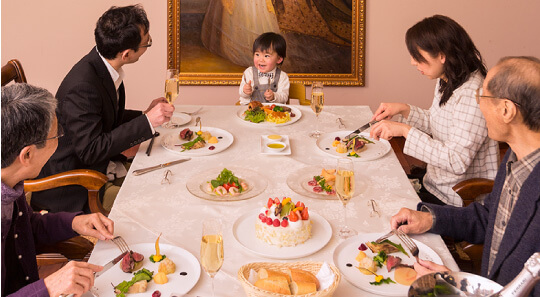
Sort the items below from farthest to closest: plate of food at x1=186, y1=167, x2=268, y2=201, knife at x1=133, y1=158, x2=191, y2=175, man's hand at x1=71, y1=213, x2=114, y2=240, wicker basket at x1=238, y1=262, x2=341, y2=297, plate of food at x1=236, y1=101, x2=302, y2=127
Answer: plate of food at x1=236, y1=101, x2=302, y2=127, knife at x1=133, y1=158, x2=191, y2=175, plate of food at x1=186, y1=167, x2=268, y2=201, man's hand at x1=71, y1=213, x2=114, y2=240, wicker basket at x1=238, y1=262, x2=341, y2=297

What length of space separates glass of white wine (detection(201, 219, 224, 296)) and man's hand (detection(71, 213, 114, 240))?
1.73ft

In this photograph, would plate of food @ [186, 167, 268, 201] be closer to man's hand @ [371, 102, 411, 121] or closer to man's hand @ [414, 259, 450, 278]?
man's hand @ [414, 259, 450, 278]

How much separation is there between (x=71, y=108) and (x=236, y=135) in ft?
2.82

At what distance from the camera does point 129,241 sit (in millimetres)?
2150

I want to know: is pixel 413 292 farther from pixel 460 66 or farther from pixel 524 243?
pixel 460 66

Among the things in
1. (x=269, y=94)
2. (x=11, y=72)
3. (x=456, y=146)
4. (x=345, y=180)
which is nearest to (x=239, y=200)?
(x=345, y=180)

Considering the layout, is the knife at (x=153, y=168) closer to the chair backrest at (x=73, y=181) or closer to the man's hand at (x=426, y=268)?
the chair backrest at (x=73, y=181)

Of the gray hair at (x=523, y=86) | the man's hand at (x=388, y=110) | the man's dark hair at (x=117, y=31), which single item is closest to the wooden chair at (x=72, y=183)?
the man's dark hair at (x=117, y=31)

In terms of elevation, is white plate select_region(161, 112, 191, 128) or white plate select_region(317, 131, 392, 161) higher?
white plate select_region(161, 112, 191, 128)

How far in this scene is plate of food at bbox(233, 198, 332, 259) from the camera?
81.7 inches

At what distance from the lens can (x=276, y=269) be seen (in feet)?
5.98

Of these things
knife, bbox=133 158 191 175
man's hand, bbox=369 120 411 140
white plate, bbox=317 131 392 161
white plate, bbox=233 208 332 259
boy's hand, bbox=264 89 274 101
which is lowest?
white plate, bbox=233 208 332 259

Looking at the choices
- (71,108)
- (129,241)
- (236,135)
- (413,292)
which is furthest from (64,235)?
(413,292)

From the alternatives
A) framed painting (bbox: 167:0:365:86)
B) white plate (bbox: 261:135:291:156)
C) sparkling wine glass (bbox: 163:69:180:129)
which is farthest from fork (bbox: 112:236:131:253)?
framed painting (bbox: 167:0:365:86)
